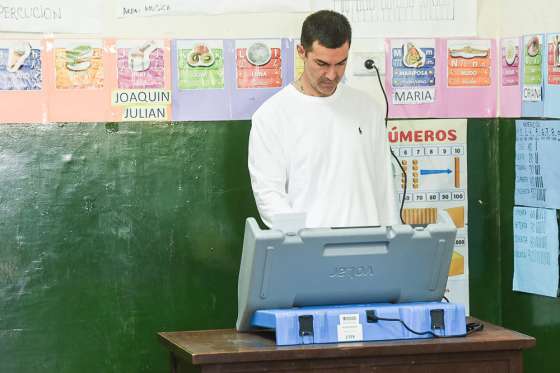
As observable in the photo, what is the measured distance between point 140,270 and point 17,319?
1.63 feet

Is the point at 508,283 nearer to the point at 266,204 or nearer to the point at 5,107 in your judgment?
the point at 266,204

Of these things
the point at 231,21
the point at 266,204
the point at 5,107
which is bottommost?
the point at 266,204

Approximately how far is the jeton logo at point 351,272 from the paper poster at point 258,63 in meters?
1.28

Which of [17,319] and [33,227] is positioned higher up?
[33,227]

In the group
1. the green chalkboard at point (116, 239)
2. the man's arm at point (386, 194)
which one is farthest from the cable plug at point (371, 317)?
the green chalkboard at point (116, 239)

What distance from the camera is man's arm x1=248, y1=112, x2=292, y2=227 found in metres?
3.59

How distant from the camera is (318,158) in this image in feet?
12.3

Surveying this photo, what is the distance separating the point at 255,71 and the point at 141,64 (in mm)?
446

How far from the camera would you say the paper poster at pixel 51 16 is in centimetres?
405

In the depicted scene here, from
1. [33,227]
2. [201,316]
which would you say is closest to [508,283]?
[201,316]

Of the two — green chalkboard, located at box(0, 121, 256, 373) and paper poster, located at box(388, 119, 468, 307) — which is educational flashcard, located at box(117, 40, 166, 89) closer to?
green chalkboard, located at box(0, 121, 256, 373)

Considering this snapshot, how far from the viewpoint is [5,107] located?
406 centimetres

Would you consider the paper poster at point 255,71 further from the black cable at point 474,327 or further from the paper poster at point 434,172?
the black cable at point 474,327

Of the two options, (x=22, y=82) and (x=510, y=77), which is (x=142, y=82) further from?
(x=510, y=77)
